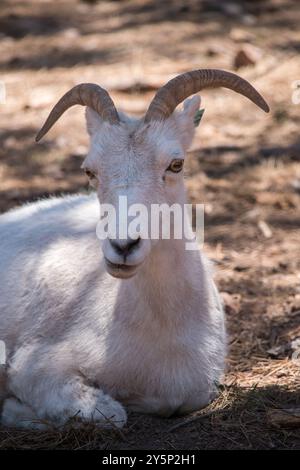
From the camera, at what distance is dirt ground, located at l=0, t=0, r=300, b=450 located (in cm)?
473

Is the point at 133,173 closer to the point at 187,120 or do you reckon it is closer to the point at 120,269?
the point at 120,269

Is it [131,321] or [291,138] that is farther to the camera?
[291,138]

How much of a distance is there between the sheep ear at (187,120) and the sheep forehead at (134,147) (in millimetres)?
155

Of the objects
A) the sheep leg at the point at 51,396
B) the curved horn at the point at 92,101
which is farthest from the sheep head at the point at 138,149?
the sheep leg at the point at 51,396

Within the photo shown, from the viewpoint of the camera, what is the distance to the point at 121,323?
489cm

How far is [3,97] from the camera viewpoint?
34.6 ft

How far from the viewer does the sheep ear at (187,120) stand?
480cm

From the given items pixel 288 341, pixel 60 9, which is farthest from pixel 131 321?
pixel 60 9

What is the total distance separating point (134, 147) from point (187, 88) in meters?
0.52

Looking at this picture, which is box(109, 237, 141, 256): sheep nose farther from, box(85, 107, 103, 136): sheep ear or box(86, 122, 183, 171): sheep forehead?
box(85, 107, 103, 136): sheep ear

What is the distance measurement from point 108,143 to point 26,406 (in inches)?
63.2

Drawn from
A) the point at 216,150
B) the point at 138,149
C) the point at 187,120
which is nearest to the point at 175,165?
the point at 138,149

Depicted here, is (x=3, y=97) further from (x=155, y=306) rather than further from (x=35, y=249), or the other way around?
(x=155, y=306)

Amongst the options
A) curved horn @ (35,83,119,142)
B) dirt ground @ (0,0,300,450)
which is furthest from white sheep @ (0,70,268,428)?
dirt ground @ (0,0,300,450)
